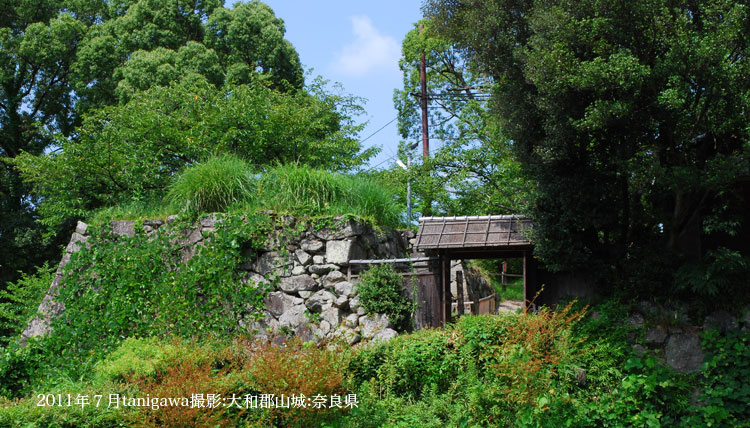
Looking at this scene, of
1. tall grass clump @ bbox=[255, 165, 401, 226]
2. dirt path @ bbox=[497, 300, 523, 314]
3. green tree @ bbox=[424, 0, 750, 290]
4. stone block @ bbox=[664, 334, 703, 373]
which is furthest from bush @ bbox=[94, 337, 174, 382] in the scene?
dirt path @ bbox=[497, 300, 523, 314]

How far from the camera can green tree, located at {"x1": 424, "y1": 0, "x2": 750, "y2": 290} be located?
6285 millimetres

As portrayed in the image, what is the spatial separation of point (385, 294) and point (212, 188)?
3693 millimetres

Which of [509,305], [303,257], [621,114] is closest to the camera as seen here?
[621,114]

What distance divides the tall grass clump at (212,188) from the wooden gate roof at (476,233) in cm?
331

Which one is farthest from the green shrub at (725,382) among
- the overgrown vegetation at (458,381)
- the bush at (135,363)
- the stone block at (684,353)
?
the bush at (135,363)

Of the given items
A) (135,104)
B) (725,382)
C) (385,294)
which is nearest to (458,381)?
(385,294)

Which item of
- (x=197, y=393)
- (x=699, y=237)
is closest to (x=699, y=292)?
(x=699, y=237)

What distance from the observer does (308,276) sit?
8977 mm

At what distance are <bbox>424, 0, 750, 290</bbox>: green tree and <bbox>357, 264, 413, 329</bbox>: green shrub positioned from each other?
2243 millimetres

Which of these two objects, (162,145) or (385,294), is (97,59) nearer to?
(162,145)

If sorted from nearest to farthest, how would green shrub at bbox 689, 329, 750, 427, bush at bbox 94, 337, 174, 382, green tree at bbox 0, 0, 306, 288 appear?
green shrub at bbox 689, 329, 750, 427, bush at bbox 94, 337, 174, 382, green tree at bbox 0, 0, 306, 288

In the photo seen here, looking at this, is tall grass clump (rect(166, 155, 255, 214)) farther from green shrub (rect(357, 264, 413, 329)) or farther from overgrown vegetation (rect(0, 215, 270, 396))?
green shrub (rect(357, 264, 413, 329))

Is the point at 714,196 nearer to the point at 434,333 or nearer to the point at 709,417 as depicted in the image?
the point at 709,417

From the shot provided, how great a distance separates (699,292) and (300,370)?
4.93m
